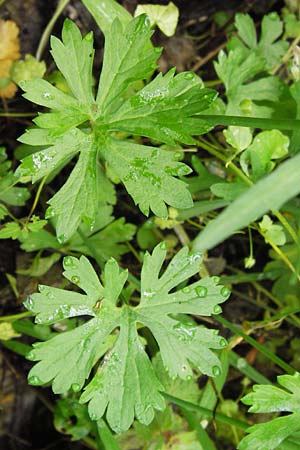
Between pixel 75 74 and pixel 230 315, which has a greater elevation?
pixel 75 74

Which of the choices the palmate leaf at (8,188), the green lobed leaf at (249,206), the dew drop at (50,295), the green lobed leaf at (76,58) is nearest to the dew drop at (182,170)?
the green lobed leaf at (76,58)

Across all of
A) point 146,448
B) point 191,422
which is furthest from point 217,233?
point 146,448

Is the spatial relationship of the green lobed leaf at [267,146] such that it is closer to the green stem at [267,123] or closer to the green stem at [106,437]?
the green stem at [267,123]

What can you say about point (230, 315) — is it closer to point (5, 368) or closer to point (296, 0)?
point (5, 368)

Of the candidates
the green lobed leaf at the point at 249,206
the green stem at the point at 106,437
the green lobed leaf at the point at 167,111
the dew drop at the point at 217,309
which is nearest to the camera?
the green lobed leaf at the point at 249,206

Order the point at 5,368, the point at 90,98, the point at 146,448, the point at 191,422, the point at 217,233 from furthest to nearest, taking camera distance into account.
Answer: the point at 5,368 → the point at 146,448 → the point at 191,422 → the point at 90,98 → the point at 217,233

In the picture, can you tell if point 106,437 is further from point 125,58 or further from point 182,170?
point 125,58
